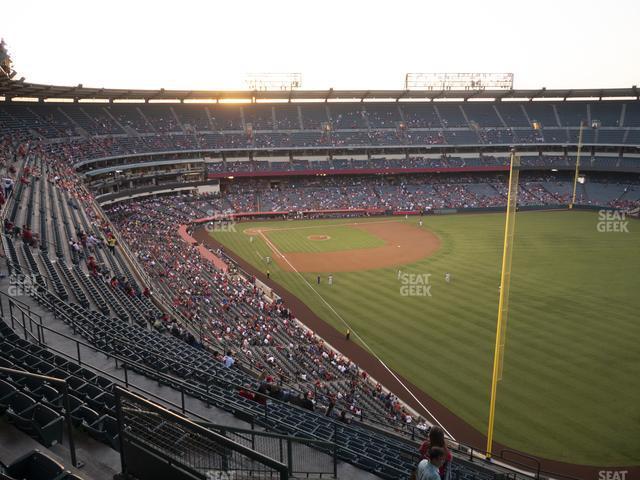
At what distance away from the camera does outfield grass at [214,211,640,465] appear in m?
17.9

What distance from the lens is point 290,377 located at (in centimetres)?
1980

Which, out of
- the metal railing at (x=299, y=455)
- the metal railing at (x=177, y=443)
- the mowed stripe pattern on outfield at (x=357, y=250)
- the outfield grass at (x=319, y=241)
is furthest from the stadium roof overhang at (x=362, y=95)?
the metal railing at (x=177, y=443)

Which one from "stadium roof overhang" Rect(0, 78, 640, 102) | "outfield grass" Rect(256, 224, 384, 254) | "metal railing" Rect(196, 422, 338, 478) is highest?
"stadium roof overhang" Rect(0, 78, 640, 102)

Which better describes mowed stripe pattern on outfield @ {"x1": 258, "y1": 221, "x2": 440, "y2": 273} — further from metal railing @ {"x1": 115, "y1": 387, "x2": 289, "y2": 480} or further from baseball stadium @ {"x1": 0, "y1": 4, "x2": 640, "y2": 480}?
metal railing @ {"x1": 115, "y1": 387, "x2": 289, "y2": 480}

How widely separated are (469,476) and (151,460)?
31.1ft

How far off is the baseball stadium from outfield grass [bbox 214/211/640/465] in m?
0.16

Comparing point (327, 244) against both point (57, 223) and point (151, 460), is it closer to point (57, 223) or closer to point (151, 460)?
point (57, 223)

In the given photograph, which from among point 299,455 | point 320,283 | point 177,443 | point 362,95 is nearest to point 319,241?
point 320,283

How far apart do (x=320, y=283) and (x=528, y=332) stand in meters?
15.6

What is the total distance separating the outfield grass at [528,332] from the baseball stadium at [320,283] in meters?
0.16

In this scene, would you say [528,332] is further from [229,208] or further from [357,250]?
[229,208]

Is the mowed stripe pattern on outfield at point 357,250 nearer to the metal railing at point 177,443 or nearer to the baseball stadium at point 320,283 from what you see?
the baseball stadium at point 320,283

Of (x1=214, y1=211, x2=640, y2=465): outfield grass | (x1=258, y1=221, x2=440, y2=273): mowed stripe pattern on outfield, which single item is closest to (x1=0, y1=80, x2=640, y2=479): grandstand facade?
(x1=214, y1=211, x2=640, y2=465): outfield grass

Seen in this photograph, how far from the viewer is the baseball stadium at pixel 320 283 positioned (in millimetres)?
8273
